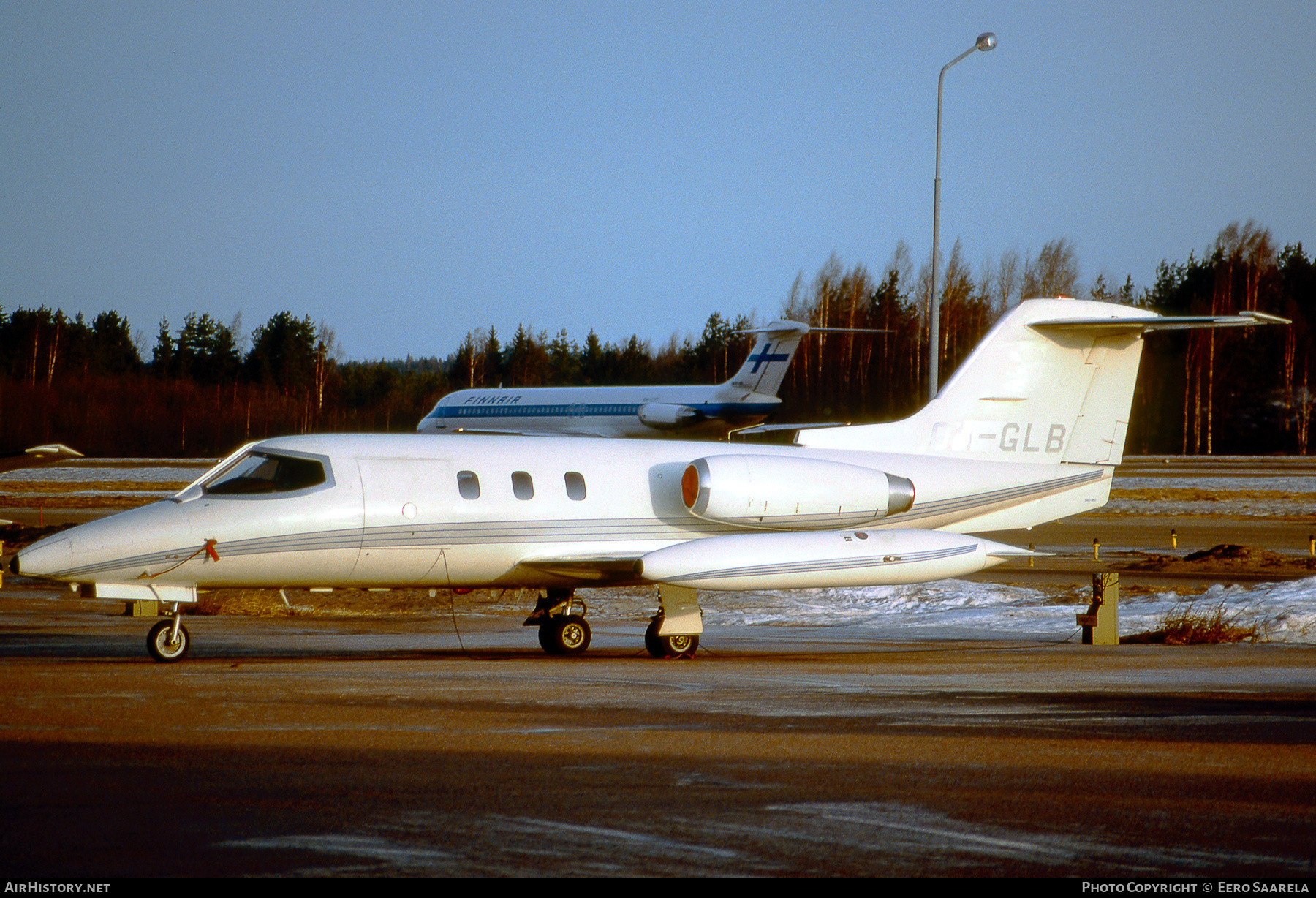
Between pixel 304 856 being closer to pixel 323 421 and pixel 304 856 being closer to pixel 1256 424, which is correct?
pixel 1256 424

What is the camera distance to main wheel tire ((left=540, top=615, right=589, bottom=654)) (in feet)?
49.6

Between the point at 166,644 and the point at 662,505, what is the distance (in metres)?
5.65

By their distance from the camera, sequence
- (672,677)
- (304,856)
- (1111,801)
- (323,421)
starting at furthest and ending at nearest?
(323,421) < (672,677) < (1111,801) < (304,856)

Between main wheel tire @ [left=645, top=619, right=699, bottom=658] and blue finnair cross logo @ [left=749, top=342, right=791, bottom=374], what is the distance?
37233 mm

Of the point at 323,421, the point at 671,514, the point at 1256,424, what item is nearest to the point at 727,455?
the point at 671,514

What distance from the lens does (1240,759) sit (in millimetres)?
7816

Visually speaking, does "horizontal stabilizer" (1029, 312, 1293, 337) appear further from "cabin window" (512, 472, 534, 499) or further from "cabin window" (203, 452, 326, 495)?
"cabin window" (203, 452, 326, 495)

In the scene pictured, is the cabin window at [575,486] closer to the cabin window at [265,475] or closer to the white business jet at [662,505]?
the white business jet at [662,505]

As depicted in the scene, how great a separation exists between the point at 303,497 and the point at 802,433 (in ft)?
20.7

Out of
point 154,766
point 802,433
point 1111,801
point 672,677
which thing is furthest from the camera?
point 802,433

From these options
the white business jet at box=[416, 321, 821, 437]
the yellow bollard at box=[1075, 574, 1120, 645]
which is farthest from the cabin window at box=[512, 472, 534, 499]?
the white business jet at box=[416, 321, 821, 437]

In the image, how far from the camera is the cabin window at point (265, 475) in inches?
548

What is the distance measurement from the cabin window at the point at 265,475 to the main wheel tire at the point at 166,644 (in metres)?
1.43

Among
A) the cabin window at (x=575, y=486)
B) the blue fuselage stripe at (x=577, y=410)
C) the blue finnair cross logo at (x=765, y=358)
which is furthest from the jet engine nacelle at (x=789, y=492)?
the blue fuselage stripe at (x=577, y=410)
